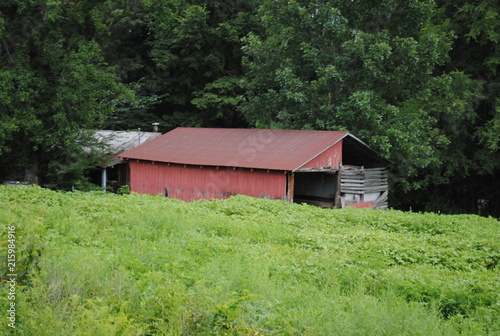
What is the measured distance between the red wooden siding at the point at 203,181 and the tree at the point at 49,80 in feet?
11.0

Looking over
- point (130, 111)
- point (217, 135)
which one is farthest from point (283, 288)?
point (130, 111)

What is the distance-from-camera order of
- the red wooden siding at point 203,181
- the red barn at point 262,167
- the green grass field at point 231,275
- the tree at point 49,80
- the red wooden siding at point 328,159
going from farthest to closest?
the tree at point 49,80 → the red wooden siding at point 328,159 → the red barn at point 262,167 → the red wooden siding at point 203,181 → the green grass field at point 231,275

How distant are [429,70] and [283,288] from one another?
2075 centimetres

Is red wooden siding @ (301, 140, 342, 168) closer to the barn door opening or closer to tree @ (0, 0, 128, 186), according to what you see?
the barn door opening

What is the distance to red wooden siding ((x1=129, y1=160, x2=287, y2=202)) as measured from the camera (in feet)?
61.4

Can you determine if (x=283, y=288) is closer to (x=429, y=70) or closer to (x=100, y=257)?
(x=100, y=257)

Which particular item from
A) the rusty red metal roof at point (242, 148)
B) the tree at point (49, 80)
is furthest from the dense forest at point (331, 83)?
the rusty red metal roof at point (242, 148)

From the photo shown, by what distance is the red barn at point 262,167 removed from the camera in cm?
1891

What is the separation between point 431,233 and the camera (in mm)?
13383

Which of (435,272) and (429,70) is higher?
(429,70)

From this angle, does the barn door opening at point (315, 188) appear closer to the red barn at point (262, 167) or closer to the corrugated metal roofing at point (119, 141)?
the red barn at point (262, 167)

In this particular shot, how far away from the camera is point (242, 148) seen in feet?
69.8

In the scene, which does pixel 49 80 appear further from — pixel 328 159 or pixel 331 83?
pixel 331 83

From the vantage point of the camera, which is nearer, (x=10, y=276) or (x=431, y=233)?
(x=10, y=276)
